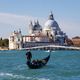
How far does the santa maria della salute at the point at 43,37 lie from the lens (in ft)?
443

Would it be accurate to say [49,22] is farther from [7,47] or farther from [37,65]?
[37,65]

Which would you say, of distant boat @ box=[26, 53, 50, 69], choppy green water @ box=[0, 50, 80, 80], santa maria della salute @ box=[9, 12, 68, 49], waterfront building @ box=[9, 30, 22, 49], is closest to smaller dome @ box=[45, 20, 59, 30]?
santa maria della salute @ box=[9, 12, 68, 49]

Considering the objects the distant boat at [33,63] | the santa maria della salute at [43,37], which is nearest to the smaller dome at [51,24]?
the santa maria della salute at [43,37]

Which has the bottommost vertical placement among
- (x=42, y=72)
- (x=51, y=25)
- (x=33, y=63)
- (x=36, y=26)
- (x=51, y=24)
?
(x=42, y=72)

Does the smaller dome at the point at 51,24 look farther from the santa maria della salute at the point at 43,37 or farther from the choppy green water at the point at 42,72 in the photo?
the choppy green water at the point at 42,72

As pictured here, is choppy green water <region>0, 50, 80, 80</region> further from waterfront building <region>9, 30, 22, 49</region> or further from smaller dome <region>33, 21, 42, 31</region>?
smaller dome <region>33, 21, 42, 31</region>

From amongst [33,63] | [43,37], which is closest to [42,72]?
[33,63]

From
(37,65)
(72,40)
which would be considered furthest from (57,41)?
(37,65)

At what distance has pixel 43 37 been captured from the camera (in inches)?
5320

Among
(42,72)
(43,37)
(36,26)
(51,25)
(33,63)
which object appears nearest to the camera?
(42,72)

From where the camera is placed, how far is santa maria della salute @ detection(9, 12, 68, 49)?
443 ft

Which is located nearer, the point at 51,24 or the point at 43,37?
the point at 43,37

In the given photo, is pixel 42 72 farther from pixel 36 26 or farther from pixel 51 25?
pixel 36 26

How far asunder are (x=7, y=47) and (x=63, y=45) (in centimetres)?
1884
